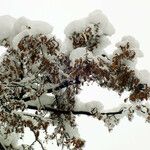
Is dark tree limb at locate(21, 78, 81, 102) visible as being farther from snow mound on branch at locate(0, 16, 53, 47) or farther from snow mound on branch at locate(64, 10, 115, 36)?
snow mound on branch at locate(0, 16, 53, 47)

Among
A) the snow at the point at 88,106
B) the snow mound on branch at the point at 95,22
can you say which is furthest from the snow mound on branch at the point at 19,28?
the snow at the point at 88,106

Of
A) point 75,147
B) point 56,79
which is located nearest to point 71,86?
point 56,79

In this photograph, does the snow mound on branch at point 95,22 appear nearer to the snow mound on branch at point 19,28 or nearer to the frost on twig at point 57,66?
the frost on twig at point 57,66

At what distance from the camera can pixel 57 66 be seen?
20.8 ft

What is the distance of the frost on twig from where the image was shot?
5961 millimetres

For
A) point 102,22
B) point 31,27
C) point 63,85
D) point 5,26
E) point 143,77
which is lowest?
point 143,77

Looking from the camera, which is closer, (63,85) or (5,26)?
(5,26)

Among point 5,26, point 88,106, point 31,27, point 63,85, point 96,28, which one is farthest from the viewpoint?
point 88,106

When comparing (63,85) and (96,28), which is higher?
(96,28)

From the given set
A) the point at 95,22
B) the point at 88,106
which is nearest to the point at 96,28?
the point at 95,22

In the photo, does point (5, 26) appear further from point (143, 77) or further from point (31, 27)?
point (143, 77)

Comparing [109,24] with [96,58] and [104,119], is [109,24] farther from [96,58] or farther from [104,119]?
[104,119]

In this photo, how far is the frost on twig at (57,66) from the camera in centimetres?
596

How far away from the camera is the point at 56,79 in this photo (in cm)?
643
